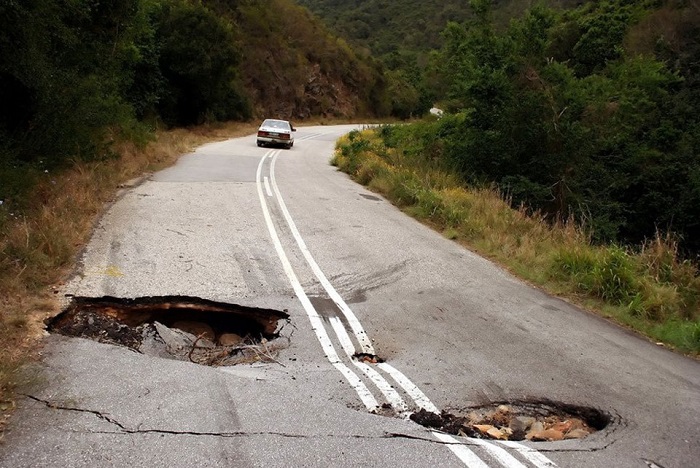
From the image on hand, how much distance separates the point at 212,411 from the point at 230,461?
0.64 metres

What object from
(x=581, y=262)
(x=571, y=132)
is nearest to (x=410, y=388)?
(x=581, y=262)

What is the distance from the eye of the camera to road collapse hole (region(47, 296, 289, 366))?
5.41 metres

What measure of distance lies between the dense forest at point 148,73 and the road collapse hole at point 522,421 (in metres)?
7.52

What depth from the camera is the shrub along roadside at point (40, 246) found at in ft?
15.7

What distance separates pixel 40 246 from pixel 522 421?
598 centimetres

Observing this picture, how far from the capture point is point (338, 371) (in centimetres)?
496

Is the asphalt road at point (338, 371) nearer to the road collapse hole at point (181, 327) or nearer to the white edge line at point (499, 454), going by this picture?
the white edge line at point (499, 454)

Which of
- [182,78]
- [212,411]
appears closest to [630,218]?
[212,411]

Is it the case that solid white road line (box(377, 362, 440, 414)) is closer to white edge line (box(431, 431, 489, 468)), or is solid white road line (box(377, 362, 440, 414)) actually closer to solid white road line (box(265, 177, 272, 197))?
white edge line (box(431, 431, 489, 468))

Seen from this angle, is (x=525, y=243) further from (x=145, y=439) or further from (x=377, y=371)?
(x=145, y=439)

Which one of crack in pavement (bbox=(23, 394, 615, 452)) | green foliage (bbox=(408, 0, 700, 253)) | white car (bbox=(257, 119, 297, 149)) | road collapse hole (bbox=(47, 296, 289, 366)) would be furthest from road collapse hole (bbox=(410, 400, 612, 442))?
white car (bbox=(257, 119, 297, 149))

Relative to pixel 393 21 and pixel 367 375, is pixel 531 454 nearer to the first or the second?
pixel 367 375

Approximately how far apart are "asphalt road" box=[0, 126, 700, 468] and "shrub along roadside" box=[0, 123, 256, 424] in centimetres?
25

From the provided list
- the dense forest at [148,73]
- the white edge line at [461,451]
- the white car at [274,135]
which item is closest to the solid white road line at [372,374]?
the white edge line at [461,451]
